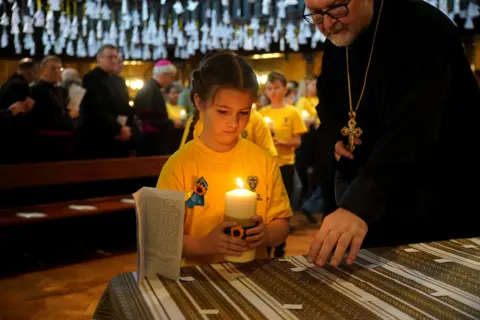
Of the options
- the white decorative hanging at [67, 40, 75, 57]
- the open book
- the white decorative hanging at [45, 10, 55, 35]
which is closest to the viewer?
the open book

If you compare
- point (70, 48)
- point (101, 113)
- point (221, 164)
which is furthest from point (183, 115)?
point (70, 48)

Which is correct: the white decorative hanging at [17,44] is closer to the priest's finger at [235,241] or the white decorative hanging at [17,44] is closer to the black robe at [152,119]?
the black robe at [152,119]

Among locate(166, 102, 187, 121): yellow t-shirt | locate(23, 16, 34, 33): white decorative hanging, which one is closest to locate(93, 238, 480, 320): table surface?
locate(166, 102, 187, 121): yellow t-shirt

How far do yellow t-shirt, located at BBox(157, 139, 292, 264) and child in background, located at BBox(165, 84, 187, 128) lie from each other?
573cm

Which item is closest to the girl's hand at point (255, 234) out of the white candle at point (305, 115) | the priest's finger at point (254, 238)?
the priest's finger at point (254, 238)

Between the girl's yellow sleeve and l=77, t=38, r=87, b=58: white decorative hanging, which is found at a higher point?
l=77, t=38, r=87, b=58: white decorative hanging

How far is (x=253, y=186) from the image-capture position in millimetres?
1692

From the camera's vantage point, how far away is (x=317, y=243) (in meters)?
1.21

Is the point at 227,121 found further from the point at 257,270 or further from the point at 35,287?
the point at 35,287

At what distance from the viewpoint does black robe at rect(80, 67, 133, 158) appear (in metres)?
5.34

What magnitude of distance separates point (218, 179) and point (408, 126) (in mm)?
612

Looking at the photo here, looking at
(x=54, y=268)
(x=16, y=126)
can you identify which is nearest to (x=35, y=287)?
(x=54, y=268)

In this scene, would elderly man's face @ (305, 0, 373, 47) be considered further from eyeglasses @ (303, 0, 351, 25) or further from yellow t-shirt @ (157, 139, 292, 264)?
yellow t-shirt @ (157, 139, 292, 264)

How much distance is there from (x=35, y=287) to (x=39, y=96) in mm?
1897
